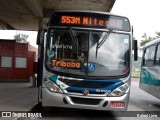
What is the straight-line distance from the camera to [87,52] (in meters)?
10.4

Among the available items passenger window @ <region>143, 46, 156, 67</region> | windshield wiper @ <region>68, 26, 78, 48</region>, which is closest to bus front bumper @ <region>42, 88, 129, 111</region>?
windshield wiper @ <region>68, 26, 78, 48</region>

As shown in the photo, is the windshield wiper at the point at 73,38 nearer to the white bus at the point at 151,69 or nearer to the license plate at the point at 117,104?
the license plate at the point at 117,104

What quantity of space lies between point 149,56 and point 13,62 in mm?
13037

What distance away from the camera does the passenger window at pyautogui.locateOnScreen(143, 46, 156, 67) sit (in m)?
16.1

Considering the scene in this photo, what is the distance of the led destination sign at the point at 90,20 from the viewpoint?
1075 centimetres

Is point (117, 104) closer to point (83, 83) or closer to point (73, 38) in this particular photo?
point (83, 83)

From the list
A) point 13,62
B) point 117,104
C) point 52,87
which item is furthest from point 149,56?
point 13,62

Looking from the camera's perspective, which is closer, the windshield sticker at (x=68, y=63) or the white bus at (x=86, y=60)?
the white bus at (x=86, y=60)

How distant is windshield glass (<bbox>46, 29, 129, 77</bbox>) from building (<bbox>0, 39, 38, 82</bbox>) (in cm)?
1655

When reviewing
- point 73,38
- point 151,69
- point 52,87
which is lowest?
point 52,87

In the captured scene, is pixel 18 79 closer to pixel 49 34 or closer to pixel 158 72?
pixel 158 72

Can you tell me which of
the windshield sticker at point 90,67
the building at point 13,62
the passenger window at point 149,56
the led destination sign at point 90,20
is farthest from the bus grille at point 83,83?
the building at point 13,62

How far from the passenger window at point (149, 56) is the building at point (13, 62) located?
1110cm

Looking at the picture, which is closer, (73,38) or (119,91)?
(119,91)
